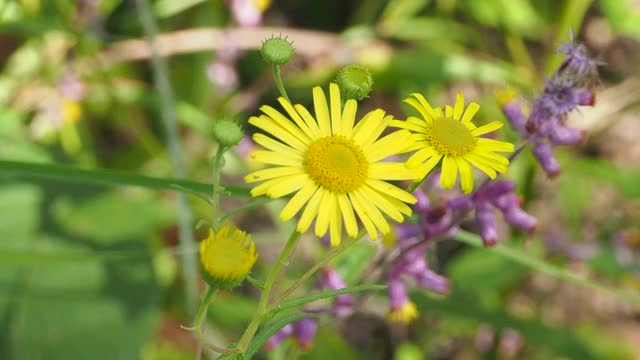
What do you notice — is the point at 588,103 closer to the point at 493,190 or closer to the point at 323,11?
the point at 493,190

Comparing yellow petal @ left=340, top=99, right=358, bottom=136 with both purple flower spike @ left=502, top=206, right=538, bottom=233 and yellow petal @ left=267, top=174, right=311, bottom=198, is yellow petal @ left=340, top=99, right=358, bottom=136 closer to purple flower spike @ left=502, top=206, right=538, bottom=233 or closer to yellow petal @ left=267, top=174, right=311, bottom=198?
yellow petal @ left=267, top=174, right=311, bottom=198

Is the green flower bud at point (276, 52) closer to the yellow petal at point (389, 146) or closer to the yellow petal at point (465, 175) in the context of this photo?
the yellow petal at point (389, 146)

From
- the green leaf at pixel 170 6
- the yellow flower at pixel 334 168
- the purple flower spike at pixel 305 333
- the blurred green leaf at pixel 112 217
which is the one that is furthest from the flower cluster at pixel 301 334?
the green leaf at pixel 170 6

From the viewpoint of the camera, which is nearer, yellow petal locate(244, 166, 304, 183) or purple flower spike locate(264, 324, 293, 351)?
yellow petal locate(244, 166, 304, 183)

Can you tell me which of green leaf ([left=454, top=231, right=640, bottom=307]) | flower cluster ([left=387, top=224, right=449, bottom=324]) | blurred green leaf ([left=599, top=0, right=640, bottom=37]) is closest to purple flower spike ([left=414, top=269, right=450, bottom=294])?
flower cluster ([left=387, top=224, right=449, bottom=324])

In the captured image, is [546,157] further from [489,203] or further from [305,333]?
[305,333]

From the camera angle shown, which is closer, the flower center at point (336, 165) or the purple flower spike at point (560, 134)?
the flower center at point (336, 165)
